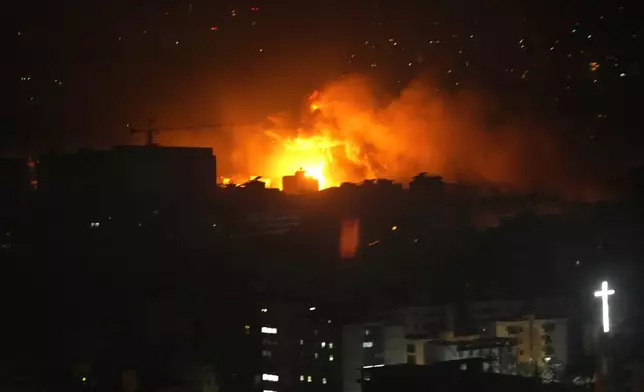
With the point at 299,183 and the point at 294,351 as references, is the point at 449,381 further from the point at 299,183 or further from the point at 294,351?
the point at 299,183

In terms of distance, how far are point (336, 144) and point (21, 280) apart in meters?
6.67

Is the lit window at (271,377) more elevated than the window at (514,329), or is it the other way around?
the window at (514,329)

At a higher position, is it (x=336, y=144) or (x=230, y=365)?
(x=336, y=144)

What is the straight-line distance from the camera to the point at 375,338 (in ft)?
20.2

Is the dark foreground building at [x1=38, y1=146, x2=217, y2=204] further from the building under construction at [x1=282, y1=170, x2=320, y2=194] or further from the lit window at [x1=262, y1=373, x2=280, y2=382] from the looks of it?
the lit window at [x1=262, y1=373, x2=280, y2=382]

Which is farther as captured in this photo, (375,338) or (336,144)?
(336,144)

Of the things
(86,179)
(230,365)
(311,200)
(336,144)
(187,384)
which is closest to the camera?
(187,384)

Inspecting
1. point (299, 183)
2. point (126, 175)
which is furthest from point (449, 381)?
point (299, 183)

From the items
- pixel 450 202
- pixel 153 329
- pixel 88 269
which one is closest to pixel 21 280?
pixel 88 269

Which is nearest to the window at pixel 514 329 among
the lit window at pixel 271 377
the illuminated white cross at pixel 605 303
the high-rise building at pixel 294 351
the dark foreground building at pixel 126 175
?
the illuminated white cross at pixel 605 303

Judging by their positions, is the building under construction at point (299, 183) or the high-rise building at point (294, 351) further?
the building under construction at point (299, 183)

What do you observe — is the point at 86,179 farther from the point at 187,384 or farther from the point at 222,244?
the point at 187,384

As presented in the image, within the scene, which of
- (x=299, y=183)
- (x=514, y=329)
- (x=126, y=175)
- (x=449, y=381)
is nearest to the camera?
(x=449, y=381)

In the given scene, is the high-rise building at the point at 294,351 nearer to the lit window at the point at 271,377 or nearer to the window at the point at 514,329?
the lit window at the point at 271,377
